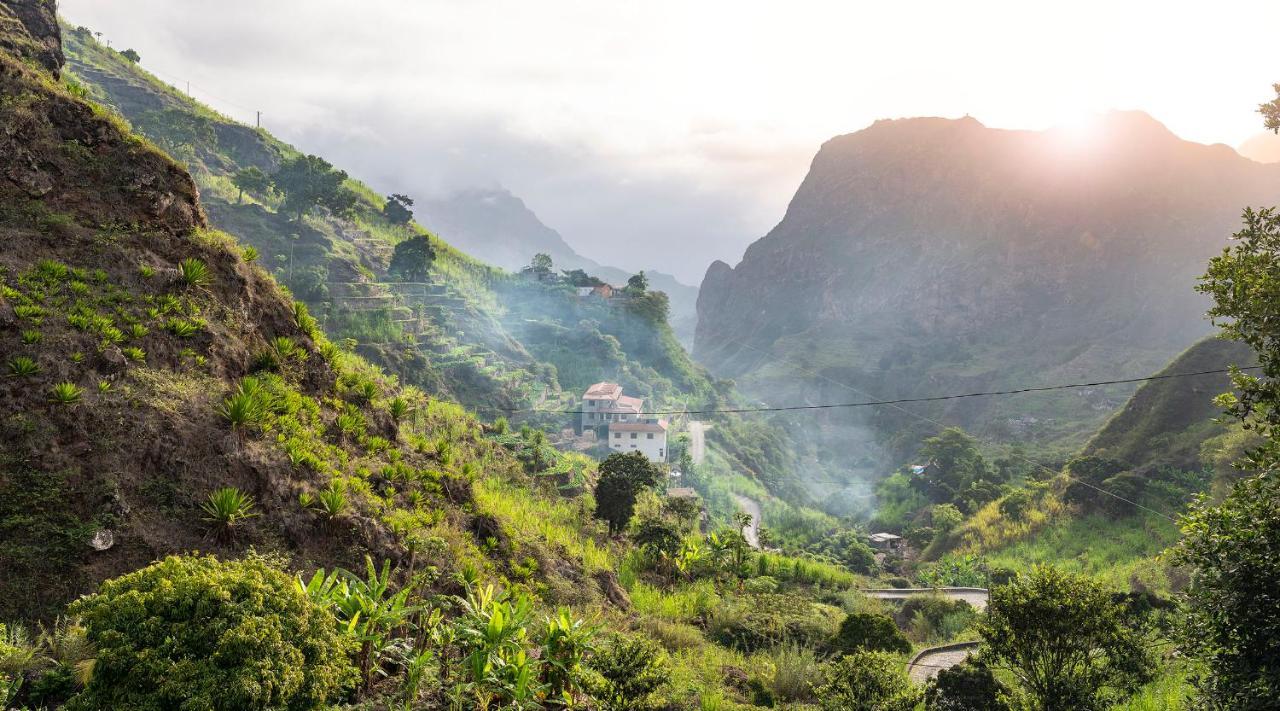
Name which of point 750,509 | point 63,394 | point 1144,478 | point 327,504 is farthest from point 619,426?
point 63,394

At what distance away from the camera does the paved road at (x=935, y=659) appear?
41.2 feet

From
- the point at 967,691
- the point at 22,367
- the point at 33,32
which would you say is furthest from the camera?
the point at 33,32

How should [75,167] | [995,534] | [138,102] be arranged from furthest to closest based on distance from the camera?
1. [138,102]
2. [995,534]
3. [75,167]

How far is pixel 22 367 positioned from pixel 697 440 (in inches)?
2464

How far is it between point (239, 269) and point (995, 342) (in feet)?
422

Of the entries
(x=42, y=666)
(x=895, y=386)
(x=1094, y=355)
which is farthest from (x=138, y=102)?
(x=1094, y=355)

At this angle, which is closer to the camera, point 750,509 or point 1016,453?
point 750,509

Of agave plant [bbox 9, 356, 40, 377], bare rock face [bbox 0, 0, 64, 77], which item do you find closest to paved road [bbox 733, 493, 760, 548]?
bare rock face [bbox 0, 0, 64, 77]

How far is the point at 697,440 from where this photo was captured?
67.4m

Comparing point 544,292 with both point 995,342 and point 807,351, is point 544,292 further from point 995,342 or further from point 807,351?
point 995,342

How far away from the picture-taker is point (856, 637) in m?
11.7


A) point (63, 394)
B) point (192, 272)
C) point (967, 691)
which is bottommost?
point (967, 691)

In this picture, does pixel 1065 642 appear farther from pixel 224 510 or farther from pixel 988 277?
pixel 988 277

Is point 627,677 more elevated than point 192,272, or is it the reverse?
point 192,272
